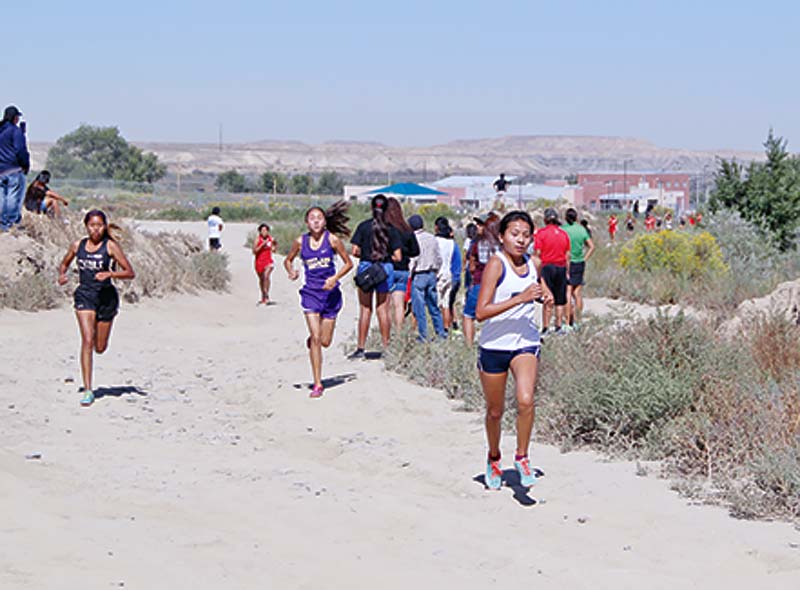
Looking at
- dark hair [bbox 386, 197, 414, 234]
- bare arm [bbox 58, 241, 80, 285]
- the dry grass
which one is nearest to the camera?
bare arm [bbox 58, 241, 80, 285]

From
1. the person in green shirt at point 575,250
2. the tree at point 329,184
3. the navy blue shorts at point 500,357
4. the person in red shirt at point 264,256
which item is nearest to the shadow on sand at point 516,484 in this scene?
the navy blue shorts at point 500,357

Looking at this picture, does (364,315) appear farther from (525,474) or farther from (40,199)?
(40,199)

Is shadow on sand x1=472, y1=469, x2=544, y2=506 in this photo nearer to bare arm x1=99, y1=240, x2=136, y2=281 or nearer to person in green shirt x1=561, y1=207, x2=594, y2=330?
bare arm x1=99, y1=240, x2=136, y2=281

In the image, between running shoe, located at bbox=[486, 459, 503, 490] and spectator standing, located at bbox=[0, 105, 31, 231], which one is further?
spectator standing, located at bbox=[0, 105, 31, 231]

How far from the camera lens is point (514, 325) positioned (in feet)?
24.7

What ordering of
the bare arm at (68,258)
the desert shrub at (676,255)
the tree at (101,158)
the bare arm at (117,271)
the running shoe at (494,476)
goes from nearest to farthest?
the running shoe at (494,476)
the bare arm at (117,271)
the bare arm at (68,258)
the desert shrub at (676,255)
the tree at (101,158)

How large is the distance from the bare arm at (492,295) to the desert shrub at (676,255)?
16.4 meters

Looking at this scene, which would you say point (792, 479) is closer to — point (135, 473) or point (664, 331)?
point (664, 331)

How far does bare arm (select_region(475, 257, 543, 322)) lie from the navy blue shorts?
9.8 inches

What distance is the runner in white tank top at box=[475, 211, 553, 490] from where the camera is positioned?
7469mm

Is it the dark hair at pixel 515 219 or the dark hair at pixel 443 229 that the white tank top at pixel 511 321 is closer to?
the dark hair at pixel 515 219

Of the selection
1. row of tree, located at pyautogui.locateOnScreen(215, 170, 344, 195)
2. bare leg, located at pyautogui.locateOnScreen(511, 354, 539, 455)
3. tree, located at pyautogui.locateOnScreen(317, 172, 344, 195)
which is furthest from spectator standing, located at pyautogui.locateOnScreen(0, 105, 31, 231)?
tree, located at pyautogui.locateOnScreen(317, 172, 344, 195)

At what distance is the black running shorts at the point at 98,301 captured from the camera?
10.5 m

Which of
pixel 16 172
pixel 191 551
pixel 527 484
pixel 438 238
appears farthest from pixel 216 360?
pixel 191 551
